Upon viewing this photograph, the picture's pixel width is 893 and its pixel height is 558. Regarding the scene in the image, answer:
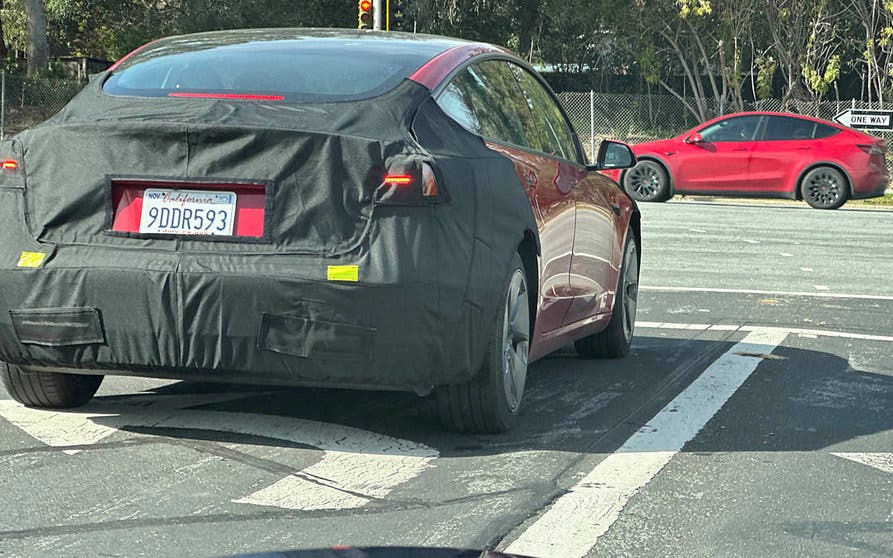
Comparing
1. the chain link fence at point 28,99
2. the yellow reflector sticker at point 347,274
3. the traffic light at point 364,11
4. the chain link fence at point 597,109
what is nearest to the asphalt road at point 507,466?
the yellow reflector sticker at point 347,274

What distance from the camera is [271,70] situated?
19.3 ft

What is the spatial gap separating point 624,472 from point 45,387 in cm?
241

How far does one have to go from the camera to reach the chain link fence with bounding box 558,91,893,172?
3356cm

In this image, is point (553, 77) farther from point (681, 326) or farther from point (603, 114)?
point (681, 326)

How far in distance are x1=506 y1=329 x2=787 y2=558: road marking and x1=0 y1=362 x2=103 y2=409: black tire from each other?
7.37 feet

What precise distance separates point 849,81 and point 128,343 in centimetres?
4010

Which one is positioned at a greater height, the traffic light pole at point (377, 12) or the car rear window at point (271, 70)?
the traffic light pole at point (377, 12)

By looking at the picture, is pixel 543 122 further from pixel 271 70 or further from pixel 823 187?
pixel 823 187

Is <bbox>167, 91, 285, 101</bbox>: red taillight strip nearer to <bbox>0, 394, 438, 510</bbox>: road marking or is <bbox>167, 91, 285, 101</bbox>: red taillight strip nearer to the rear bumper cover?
the rear bumper cover

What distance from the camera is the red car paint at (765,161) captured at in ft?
79.1

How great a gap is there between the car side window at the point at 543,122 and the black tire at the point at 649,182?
17.0 m

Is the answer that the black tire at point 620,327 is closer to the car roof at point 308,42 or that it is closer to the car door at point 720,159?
the car roof at point 308,42

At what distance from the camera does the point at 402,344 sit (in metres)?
5.27

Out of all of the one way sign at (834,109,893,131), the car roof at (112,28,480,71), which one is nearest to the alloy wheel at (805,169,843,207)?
the one way sign at (834,109,893,131)
